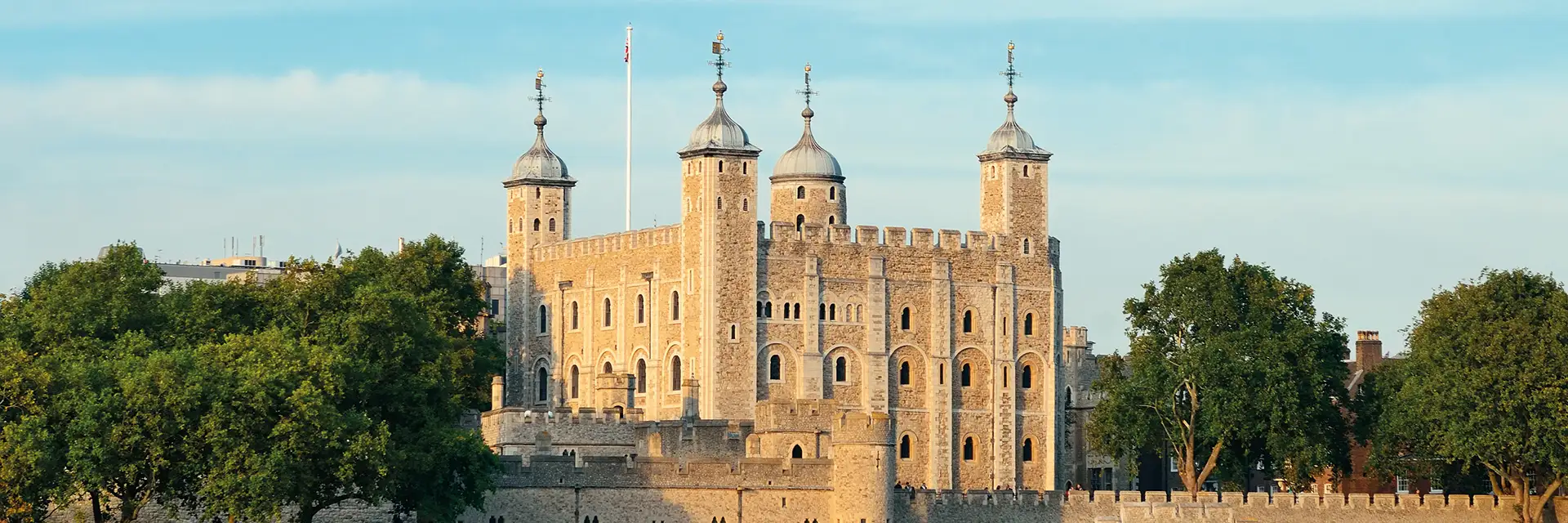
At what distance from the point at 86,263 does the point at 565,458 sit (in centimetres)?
1529

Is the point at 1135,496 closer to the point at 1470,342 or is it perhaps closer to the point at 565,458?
the point at 1470,342

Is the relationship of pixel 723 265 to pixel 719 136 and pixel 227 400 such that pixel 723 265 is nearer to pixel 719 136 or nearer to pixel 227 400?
pixel 719 136

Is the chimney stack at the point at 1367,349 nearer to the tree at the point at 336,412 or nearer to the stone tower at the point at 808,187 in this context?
the stone tower at the point at 808,187

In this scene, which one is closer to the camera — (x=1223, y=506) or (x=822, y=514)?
(x=822, y=514)

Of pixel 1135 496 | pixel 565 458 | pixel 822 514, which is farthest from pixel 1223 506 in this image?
pixel 565 458

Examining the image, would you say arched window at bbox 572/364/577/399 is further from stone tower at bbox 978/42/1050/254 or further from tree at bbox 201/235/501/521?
tree at bbox 201/235/501/521

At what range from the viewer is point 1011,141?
111 metres

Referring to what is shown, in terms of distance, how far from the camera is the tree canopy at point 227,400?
7131 cm

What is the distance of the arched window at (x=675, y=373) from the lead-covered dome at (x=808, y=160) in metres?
9.21

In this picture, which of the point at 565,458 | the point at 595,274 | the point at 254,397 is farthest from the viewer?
the point at 595,274

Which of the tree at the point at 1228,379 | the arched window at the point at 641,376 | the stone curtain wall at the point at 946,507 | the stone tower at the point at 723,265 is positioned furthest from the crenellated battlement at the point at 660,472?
the arched window at the point at 641,376

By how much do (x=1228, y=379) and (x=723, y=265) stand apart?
58.6 ft

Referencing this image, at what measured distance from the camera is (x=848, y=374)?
10650 cm

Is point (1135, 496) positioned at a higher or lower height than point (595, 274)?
lower
